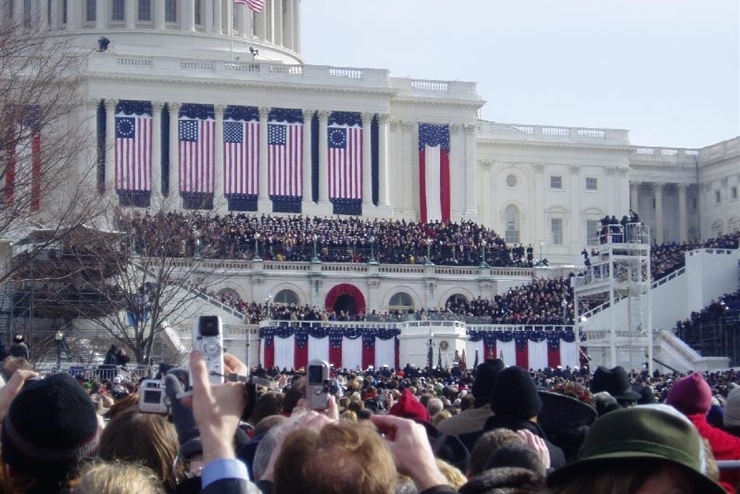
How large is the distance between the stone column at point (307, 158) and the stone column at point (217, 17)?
14942 mm

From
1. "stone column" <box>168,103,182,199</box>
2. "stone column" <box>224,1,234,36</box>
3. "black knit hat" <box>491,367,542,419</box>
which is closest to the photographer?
"black knit hat" <box>491,367,542,419</box>

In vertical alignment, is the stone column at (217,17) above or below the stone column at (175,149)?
above

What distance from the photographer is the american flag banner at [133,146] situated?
93312 millimetres

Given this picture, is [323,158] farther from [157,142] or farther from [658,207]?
[658,207]

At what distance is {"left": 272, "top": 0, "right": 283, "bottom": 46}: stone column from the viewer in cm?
12000

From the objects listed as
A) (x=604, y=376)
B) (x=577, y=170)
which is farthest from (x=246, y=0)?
(x=604, y=376)

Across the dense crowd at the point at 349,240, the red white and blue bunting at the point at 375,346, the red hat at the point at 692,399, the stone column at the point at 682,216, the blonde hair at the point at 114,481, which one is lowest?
the red white and blue bunting at the point at 375,346

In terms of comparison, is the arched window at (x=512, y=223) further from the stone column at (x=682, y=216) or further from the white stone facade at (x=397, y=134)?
the stone column at (x=682, y=216)

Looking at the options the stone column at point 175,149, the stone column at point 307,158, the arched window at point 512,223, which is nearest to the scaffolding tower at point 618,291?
the stone column at point 307,158

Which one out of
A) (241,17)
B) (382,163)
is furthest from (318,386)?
(241,17)

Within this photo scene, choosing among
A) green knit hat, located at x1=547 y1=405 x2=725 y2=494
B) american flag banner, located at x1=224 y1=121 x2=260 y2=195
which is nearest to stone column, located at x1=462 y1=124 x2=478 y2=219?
american flag banner, located at x1=224 y1=121 x2=260 y2=195

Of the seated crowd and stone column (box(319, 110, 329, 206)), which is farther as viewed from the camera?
stone column (box(319, 110, 329, 206))

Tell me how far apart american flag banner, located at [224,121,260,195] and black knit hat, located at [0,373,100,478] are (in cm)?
9015

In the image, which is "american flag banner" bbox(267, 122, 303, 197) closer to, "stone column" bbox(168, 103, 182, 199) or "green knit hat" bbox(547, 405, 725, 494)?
"stone column" bbox(168, 103, 182, 199)
